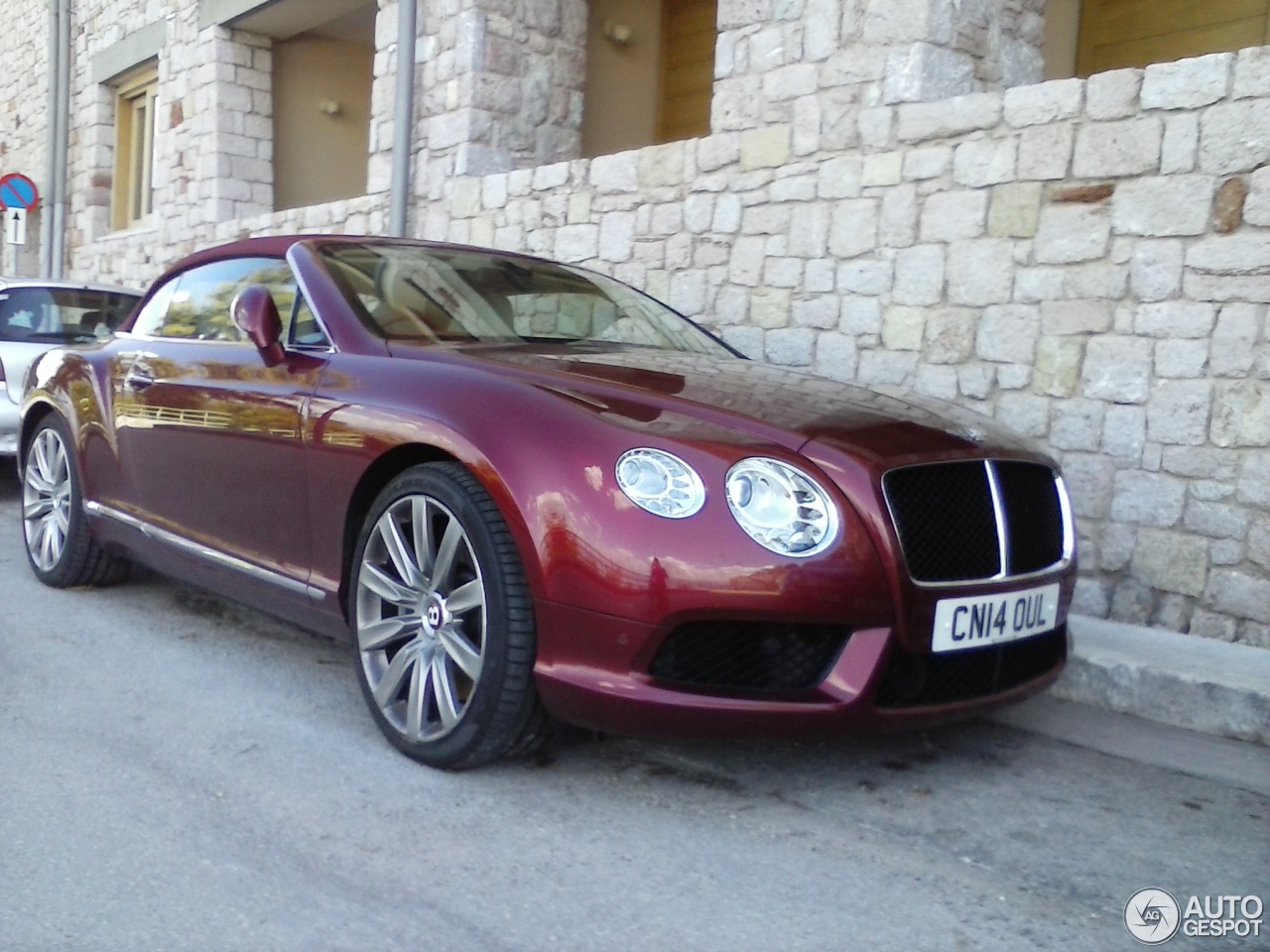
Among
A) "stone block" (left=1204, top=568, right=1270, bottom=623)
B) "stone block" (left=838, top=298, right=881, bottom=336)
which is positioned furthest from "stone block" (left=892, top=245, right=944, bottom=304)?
"stone block" (left=1204, top=568, right=1270, bottom=623)

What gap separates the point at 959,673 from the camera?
3062 mm

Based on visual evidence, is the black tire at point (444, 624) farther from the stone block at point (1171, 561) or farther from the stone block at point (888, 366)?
the stone block at point (888, 366)

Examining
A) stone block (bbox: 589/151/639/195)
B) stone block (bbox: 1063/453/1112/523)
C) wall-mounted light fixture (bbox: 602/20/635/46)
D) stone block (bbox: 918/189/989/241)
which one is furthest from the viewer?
wall-mounted light fixture (bbox: 602/20/635/46)

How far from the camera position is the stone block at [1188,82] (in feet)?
16.3

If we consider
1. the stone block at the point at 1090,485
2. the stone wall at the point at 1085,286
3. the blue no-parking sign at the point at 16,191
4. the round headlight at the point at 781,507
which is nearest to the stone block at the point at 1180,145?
the stone wall at the point at 1085,286

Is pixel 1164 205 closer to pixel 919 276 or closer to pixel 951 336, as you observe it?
pixel 951 336

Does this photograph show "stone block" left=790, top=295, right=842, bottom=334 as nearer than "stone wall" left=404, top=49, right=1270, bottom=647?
No

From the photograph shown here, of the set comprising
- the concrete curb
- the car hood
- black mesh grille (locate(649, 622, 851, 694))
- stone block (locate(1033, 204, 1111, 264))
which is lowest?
the concrete curb

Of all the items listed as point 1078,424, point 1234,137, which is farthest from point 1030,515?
point 1234,137

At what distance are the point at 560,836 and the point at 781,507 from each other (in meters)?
0.89

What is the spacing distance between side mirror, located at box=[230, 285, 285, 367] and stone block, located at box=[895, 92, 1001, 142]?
3.50 meters

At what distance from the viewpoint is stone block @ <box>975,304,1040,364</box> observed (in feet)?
18.4

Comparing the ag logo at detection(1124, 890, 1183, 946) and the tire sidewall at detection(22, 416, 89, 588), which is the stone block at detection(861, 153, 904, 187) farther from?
the ag logo at detection(1124, 890, 1183, 946)

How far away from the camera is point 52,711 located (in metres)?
3.66
